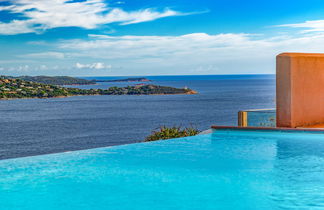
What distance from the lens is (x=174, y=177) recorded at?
8.68 m

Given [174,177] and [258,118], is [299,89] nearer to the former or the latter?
[258,118]

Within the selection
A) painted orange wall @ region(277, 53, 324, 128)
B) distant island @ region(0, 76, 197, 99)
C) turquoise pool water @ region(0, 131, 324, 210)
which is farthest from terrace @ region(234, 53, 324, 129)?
Answer: distant island @ region(0, 76, 197, 99)

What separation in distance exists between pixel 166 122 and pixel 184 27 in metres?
59.5

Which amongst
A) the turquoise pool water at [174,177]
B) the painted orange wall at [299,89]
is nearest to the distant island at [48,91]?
the painted orange wall at [299,89]

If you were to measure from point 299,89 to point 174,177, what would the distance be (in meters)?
6.43

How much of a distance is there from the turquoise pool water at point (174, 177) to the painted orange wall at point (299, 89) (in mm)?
1380

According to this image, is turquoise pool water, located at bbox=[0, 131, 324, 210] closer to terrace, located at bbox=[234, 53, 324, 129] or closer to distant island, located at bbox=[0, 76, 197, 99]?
terrace, located at bbox=[234, 53, 324, 129]

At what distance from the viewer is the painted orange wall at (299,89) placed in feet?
44.0

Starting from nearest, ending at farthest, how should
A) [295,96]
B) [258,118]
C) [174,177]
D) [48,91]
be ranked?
1. [174,177]
2. [295,96]
3. [258,118]
4. [48,91]

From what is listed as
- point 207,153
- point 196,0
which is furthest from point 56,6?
point 207,153

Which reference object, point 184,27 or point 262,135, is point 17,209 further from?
point 184,27

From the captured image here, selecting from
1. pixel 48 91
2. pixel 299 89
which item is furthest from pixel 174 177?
pixel 48 91

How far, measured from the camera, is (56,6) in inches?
2928

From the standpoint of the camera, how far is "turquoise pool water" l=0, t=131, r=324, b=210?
7145 mm
